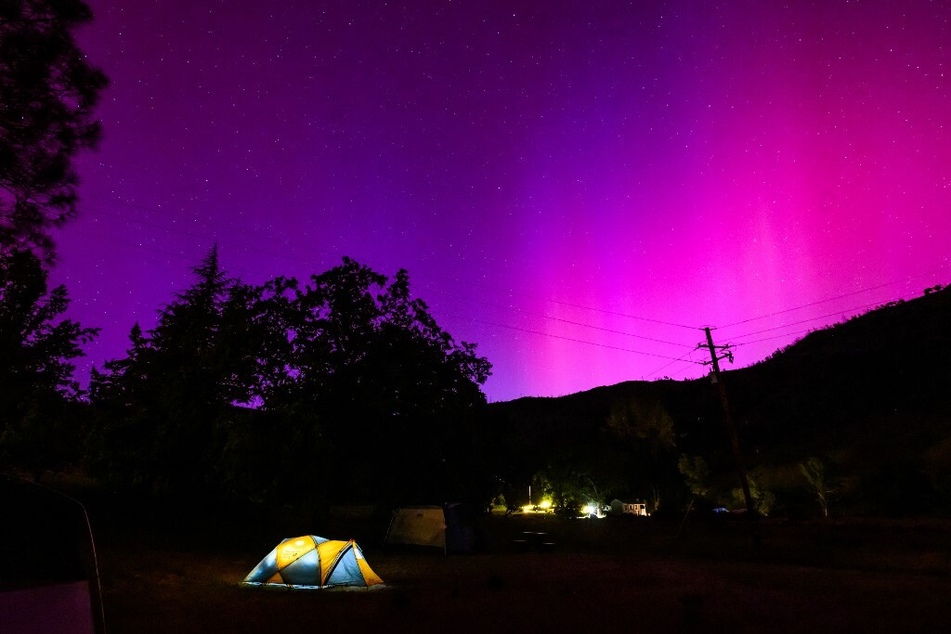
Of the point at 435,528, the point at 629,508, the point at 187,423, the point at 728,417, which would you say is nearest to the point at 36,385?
the point at 187,423

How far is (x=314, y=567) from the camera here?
14.4 meters

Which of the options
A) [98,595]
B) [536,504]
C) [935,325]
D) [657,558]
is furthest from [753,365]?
[98,595]

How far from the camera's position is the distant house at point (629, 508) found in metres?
53.7

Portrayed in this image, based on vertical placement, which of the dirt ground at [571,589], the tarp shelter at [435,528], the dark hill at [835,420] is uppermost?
the dark hill at [835,420]

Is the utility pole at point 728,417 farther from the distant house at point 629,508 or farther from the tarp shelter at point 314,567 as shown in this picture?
the distant house at point 629,508

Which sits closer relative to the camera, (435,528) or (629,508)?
(435,528)

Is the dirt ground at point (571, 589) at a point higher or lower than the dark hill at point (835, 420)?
lower

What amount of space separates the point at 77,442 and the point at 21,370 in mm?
5102

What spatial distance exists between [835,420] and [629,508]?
26942mm

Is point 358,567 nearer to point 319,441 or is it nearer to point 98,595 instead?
point 319,441

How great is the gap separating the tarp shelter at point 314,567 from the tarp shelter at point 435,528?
924 cm

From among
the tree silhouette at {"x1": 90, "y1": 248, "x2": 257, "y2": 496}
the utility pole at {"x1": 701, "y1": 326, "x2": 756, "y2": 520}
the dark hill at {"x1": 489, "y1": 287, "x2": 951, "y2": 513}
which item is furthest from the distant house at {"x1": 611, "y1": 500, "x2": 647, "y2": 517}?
the tree silhouette at {"x1": 90, "y1": 248, "x2": 257, "y2": 496}

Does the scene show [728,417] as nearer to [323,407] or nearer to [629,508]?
[323,407]

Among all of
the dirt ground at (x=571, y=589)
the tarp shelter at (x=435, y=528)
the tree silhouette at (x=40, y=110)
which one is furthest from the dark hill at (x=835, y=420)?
the tree silhouette at (x=40, y=110)
